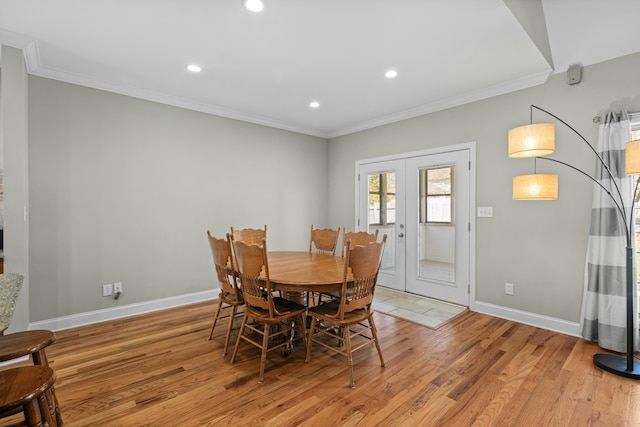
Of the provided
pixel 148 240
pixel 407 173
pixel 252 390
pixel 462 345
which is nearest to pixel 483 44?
pixel 407 173

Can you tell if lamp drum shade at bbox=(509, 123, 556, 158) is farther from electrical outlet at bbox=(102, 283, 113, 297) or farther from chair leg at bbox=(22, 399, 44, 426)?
electrical outlet at bbox=(102, 283, 113, 297)

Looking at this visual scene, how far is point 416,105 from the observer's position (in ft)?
13.6

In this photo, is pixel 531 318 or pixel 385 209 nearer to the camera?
pixel 531 318

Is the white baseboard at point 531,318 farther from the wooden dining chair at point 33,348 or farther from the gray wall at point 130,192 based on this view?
the wooden dining chair at point 33,348

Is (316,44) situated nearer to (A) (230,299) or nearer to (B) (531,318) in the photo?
(A) (230,299)

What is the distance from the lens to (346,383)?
2199 mm

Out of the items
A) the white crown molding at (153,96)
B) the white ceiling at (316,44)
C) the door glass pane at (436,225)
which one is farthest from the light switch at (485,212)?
the white crown molding at (153,96)

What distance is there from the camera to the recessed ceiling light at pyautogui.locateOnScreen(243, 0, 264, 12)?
2.06 meters

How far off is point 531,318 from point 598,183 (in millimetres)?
1553

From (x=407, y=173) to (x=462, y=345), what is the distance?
2452mm

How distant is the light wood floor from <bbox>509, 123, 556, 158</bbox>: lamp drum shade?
1778 mm

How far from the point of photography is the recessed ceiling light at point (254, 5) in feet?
6.76

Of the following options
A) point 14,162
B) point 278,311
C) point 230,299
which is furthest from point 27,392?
point 14,162

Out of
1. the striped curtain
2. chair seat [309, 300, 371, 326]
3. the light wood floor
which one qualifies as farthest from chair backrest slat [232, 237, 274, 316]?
the striped curtain
